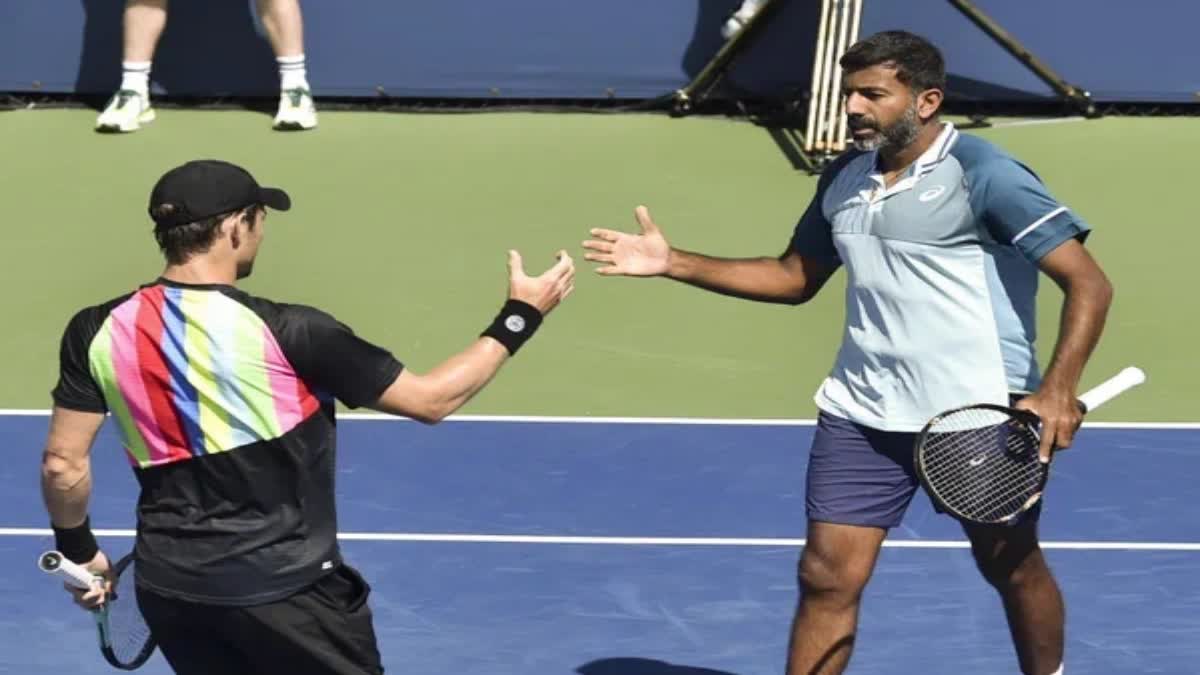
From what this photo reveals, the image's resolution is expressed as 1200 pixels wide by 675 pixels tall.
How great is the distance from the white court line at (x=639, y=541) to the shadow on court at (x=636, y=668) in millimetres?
956

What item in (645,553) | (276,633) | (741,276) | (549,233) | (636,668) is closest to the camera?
(276,633)

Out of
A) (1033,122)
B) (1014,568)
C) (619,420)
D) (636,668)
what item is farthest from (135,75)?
(1014,568)

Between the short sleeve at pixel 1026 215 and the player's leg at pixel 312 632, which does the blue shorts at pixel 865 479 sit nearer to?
the short sleeve at pixel 1026 215

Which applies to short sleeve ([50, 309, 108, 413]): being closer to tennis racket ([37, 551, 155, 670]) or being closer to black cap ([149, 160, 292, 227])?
black cap ([149, 160, 292, 227])

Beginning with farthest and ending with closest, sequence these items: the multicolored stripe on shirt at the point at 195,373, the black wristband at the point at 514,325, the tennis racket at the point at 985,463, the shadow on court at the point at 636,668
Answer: the shadow on court at the point at 636,668, the tennis racket at the point at 985,463, the black wristband at the point at 514,325, the multicolored stripe on shirt at the point at 195,373

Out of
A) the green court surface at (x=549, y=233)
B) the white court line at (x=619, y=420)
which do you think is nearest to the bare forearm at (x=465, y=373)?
the white court line at (x=619, y=420)

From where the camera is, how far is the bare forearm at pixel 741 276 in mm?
5902

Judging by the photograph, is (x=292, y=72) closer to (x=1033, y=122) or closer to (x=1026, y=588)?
(x=1033, y=122)

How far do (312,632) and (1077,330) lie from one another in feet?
6.48

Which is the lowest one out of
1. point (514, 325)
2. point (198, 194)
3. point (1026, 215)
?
point (514, 325)

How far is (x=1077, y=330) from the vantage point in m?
5.27

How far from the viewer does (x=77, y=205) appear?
1110 centimetres

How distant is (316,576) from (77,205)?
6.81 m

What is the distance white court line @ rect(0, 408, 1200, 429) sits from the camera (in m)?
8.66
